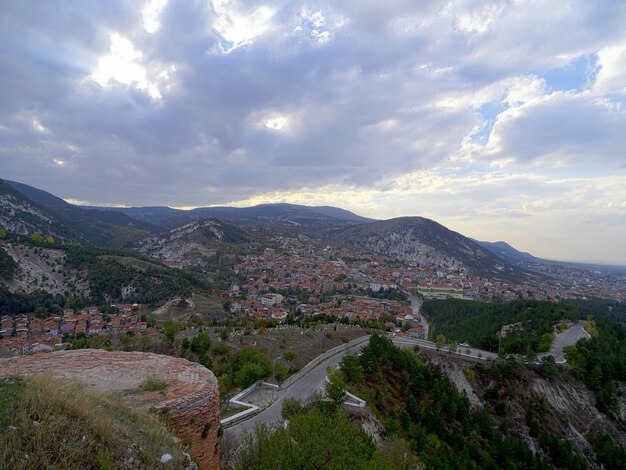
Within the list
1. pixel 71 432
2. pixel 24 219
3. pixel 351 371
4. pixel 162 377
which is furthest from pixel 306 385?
pixel 24 219

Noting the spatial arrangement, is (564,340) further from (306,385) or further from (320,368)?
(306,385)

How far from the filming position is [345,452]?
8.56 metres

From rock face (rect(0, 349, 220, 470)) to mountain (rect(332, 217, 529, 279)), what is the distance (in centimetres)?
15055

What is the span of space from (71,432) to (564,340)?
5045 centimetres

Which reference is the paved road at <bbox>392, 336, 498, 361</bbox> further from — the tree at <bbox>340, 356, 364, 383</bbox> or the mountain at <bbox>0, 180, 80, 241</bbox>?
the mountain at <bbox>0, 180, 80, 241</bbox>

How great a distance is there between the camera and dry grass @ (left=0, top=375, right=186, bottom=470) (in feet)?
11.6

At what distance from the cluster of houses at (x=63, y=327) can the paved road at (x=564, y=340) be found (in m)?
42.4

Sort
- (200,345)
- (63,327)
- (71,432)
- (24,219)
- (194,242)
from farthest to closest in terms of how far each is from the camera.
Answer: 1. (194,242)
2. (24,219)
3. (63,327)
4. (200,345)
5. (71,432)

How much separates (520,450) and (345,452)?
61.4ft

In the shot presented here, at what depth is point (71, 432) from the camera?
153 inches

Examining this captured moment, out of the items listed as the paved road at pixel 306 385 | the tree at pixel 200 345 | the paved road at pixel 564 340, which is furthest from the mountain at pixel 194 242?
the paved road at pixel 564 340

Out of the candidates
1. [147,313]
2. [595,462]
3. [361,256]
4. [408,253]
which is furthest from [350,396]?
[408,253]

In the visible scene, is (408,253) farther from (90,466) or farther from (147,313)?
(90,466)

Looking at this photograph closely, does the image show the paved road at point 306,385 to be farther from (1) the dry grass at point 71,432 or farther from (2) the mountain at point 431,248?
(2) the mountain at point 431,248
